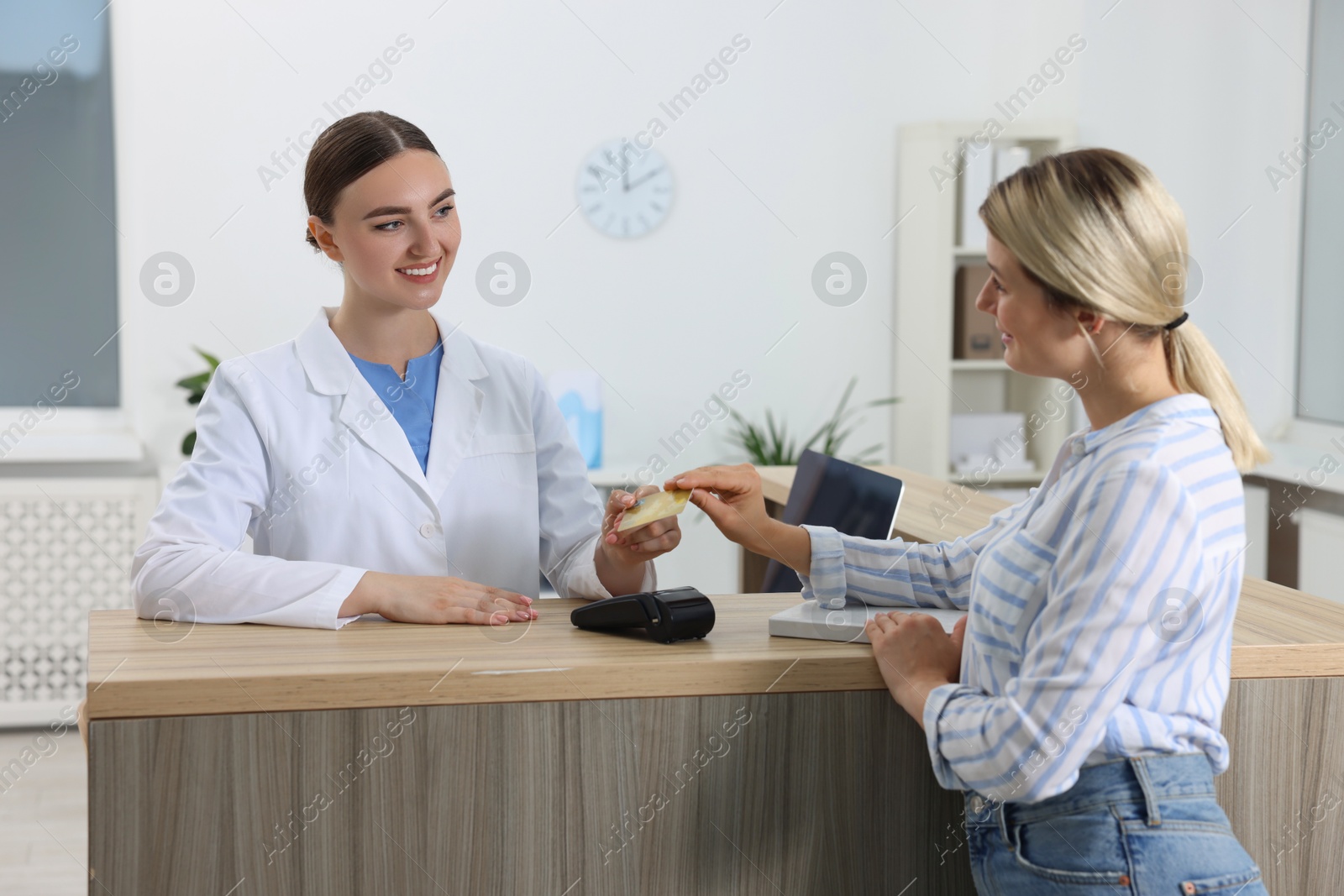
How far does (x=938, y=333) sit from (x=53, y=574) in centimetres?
333

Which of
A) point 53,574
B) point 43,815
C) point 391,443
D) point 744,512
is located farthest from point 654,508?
point 53,574

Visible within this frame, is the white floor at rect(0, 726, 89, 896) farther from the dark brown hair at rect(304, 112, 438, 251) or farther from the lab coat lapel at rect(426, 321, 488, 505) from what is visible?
the dark brown hair at rect(304, 112, 438, 251)

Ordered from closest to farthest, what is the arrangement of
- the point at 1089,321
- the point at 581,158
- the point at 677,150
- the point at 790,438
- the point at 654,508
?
1. the point at 1089,321
2. the point at 654,508
3. the point at 581,158
4. the point at 677,150
5. the point at 790,438

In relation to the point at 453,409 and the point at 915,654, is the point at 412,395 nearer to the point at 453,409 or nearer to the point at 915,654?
the point at 453,409

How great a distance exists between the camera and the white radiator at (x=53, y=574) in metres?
4.02

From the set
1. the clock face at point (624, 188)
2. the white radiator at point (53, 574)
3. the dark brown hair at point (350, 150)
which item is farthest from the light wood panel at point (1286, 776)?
the white radiator at point (53, 574)

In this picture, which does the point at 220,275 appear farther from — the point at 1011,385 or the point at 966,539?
the point at 966,539

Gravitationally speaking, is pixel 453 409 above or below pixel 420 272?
below

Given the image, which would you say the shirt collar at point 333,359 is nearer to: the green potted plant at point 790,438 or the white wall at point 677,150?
the white wall at point 677,150

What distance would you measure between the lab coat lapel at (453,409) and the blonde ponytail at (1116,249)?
3.09ft

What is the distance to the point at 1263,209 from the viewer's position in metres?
4.23

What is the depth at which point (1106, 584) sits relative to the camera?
984 mm

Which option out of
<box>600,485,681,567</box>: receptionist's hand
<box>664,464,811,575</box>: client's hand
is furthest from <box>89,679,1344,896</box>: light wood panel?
<box>600,485,681,567</box>: receptionist's hand

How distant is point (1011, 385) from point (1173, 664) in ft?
13.1
